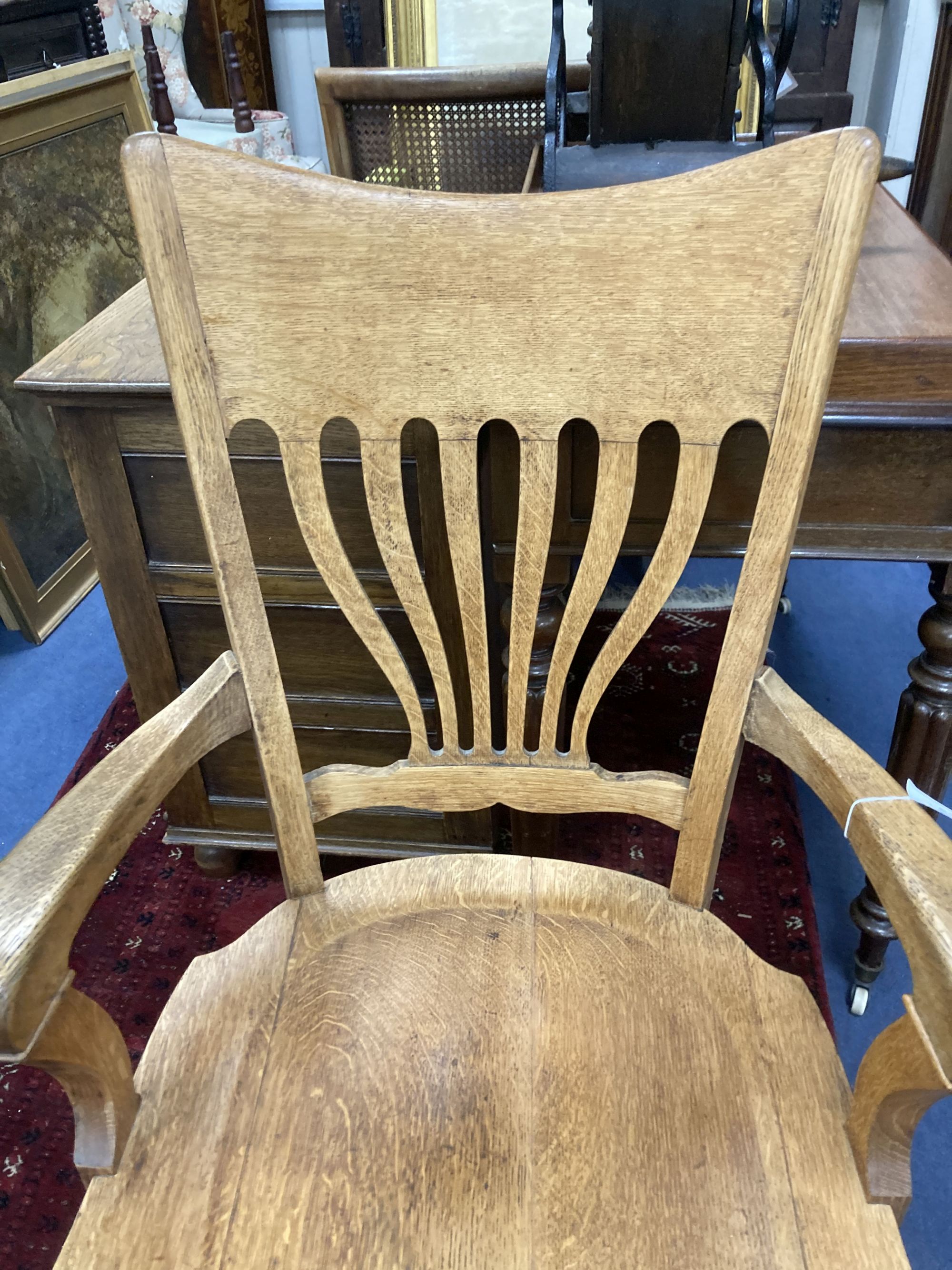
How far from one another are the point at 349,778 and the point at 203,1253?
0.32m

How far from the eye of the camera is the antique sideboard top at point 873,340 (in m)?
0.78

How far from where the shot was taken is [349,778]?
2.50 feet

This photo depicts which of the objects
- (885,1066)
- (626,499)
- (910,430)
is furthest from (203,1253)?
(910,430)

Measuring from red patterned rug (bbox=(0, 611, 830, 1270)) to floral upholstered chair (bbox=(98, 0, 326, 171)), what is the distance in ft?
5.82

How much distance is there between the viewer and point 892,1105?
55 centimetres

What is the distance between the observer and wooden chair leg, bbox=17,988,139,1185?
54 cm

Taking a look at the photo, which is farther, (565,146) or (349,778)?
(565,146)

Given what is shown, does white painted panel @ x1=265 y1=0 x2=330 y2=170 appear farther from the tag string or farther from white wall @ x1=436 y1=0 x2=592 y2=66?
the tag string

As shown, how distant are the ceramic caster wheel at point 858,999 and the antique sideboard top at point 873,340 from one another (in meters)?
0.74

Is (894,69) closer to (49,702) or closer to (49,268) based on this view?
(49,268)

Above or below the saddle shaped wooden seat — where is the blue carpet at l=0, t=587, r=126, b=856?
below

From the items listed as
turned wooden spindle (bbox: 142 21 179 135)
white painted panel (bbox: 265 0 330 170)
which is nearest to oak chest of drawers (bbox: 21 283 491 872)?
turned wooden spindle (bbox: 142 21 179 135)

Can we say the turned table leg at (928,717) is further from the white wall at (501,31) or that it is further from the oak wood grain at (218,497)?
the white wall at (501,31)

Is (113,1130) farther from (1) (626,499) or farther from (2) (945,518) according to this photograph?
(2) (945,518)
